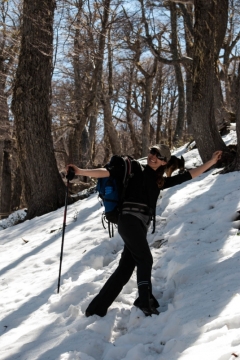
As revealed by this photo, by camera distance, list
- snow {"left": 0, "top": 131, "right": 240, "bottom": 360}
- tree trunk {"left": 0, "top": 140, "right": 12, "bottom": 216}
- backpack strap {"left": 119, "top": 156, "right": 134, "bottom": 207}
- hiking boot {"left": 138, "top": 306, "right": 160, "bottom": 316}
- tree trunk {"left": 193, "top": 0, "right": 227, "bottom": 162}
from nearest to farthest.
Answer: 1. snow {"left": 0, "top": 131, "right": 240, "bottom": 360}
2. hiking boot {"left": 138, "top": 306, "right": 160, "bottom": 316}
3. backpack strap {"left": 119, "top": 156, "right": 134, "bottom": 207}
4. tree trunk {"left": 193, "top": 0, "right": 227, "bottom": 162}
5. tree trunk {"left": 0, "top": 140, "right": 12, "bottom": 216}

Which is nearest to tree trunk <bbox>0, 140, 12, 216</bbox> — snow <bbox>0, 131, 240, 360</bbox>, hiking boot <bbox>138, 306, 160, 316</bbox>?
snow <bbox>0, 131, 240, 360</bbox>

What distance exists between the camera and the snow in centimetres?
361

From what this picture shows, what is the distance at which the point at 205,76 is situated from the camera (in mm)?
9070

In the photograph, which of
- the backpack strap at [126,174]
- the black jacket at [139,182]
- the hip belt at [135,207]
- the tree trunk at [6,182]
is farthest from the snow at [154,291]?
the tree trunk at [6,182]

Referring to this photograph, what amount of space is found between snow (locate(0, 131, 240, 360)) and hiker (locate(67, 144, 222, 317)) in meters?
0.15

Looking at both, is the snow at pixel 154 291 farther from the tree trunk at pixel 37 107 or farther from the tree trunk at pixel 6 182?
the tree trunk at pixel 6 182

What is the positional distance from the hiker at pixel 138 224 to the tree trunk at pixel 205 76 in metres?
4.95

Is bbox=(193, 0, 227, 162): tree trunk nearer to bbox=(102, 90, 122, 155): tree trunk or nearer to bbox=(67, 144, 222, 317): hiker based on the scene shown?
bbox=(67, 144, 222, 317): hiker

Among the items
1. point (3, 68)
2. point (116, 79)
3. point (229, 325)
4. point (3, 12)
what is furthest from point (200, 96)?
point (116, 79)

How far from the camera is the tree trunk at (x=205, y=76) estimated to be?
8.81 m

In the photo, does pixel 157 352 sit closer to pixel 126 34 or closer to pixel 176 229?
pixel 176 229

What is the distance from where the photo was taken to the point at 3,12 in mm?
20344

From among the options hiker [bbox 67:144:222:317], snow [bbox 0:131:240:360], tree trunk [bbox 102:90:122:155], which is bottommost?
snow [bbox 0:131:240:360]

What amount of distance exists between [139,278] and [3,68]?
1676 centimetres
